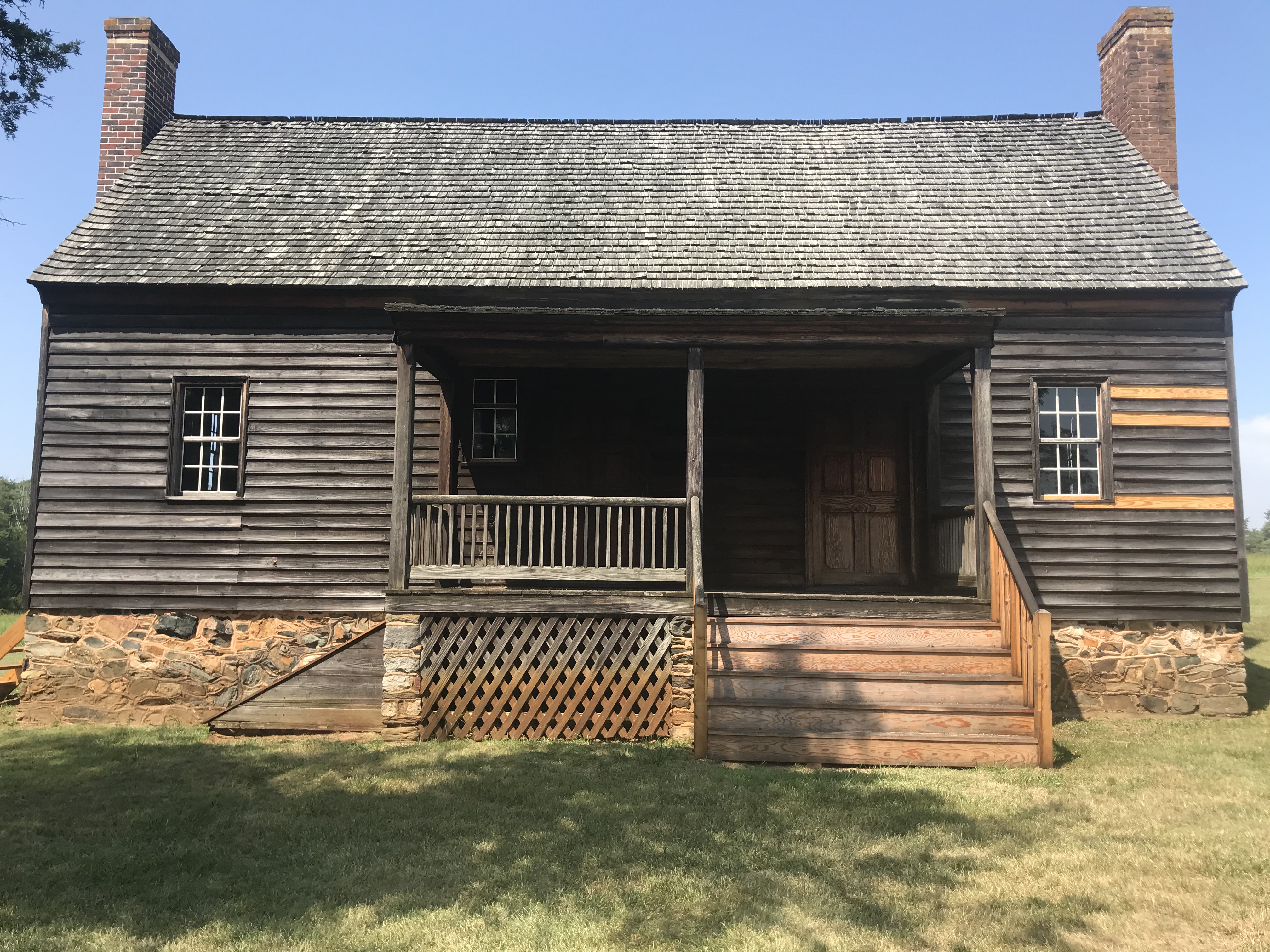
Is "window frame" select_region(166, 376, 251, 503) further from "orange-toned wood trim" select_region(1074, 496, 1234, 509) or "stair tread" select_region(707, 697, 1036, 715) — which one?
"orange-toned wood trim" select_region(1074, 496, 1234, 509)

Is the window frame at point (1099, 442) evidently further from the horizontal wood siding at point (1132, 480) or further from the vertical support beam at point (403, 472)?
the vertical support beam at point (403, 472)

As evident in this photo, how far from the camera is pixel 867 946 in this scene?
4176 mm

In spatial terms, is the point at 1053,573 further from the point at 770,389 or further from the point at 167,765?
the point at 167,765

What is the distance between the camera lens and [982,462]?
8.65m

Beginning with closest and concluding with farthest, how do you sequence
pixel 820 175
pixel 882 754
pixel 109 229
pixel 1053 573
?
pixel 882 754
pixel 1053 573
pixel 109 229
pixel 820 175

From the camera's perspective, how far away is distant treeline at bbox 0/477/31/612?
2084 cm

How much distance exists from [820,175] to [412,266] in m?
5.61

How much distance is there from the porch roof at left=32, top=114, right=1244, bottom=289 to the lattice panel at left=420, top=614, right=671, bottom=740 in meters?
3.91

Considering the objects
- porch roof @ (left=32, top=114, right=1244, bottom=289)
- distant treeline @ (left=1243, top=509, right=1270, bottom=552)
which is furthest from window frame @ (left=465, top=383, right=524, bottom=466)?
distant treeline @ (left=1243, top=509, right=1270, bottom=552)

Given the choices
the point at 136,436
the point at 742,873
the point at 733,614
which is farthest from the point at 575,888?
the point at 136,436

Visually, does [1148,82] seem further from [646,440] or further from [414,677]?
[414,677]

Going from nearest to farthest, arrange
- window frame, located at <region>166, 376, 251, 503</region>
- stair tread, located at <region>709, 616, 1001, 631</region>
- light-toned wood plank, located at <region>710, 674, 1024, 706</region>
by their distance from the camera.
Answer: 1. light-toned wood plank, located at <region>710, 674, 1024, 706</region>
2. stair tread, located at <region>709, 616, 1001, 631</region>
3. window frame, located at <region>166, 376, 251, 503</region>

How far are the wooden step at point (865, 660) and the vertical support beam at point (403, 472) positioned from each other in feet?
10.0

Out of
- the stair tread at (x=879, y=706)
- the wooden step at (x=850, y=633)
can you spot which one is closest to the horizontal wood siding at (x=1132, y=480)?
the wooden step at (x=850, y=633)
